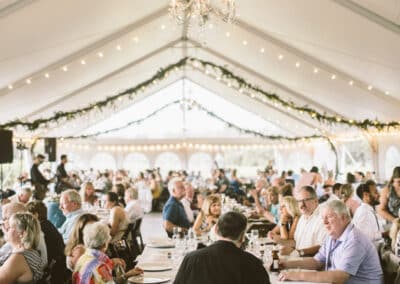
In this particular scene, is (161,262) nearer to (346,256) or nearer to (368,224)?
(346,256)

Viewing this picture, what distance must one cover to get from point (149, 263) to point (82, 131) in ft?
56.4

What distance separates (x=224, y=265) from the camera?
97.7 inches

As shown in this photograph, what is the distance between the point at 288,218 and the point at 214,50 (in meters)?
8.99

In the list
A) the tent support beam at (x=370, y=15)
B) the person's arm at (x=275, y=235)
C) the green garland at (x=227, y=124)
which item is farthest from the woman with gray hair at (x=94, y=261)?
the green garland at (x=227, y=124)

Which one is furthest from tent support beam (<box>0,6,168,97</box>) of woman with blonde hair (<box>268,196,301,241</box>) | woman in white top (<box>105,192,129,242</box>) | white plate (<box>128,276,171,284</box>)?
white plate (<box>128,276,171,284</box>)

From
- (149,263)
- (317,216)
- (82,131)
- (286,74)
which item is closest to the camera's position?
(149,263)

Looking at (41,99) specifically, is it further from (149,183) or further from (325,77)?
(325,77)

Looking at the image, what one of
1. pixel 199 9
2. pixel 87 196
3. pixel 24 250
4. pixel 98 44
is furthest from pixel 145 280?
pixel 98 44

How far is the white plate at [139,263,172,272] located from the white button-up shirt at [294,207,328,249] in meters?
1.44

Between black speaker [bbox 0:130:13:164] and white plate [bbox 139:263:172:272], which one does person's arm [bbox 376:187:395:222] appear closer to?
white plate [bbox 139:263:172:272]

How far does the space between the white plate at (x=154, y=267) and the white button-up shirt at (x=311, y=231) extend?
1.44m

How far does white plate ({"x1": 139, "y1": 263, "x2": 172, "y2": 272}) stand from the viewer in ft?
12.6

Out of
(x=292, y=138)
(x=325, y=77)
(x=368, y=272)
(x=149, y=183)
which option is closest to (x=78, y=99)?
(x=149, y=183)

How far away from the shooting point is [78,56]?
1077 cm
